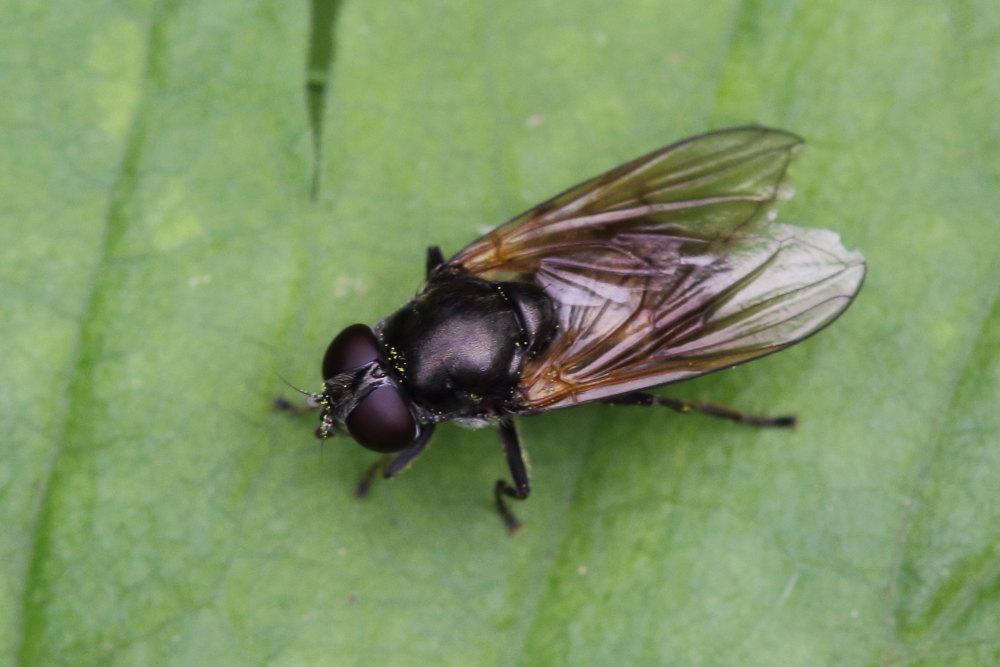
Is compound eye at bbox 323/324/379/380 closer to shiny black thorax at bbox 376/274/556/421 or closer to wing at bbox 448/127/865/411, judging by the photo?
shiny black thorax at bbox 376/274/556/421

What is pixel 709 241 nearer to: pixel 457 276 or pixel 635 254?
pixel 635 254

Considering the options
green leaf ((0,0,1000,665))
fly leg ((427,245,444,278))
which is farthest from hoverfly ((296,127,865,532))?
green leaf ((0,0,1000,665))

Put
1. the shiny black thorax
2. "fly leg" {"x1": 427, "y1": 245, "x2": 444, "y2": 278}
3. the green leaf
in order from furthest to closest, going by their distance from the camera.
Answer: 1. "fly leg" {"x1": 427, "y1": 245, "x2": 444, "y2": 278}
2. the shiny black thorax
3. the green leaf

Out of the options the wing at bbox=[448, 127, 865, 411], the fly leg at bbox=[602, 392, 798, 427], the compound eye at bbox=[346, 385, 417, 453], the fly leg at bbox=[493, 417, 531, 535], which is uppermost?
the wing at bbox=[448, 127, 865, 411]

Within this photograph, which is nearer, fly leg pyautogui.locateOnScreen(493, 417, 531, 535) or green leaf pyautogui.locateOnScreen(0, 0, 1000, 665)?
green leaf pyautogui.locateOnScreen(0, 0, 1000, 665)

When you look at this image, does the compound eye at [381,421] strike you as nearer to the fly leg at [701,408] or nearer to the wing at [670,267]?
the wing at [670,267]

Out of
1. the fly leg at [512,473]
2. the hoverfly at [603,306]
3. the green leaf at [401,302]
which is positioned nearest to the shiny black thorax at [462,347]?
the hoverfly at [603,306]
